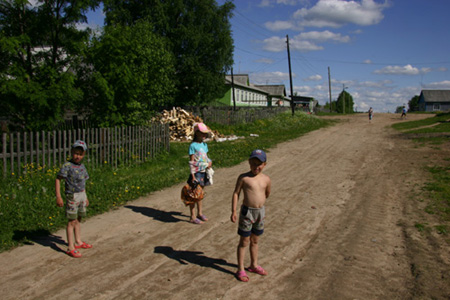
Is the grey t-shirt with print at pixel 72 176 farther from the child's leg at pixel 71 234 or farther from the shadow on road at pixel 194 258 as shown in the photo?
the shadow on road at pixel 194 258

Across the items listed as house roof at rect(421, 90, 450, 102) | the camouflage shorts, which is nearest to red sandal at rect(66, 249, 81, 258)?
the camouflage shorts

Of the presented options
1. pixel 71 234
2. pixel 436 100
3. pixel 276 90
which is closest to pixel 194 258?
pixel 71 234

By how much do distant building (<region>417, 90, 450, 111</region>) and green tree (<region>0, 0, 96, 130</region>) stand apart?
338 ft

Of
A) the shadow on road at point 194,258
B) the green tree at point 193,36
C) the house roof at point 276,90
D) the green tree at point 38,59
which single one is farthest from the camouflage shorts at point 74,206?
the house roof at point 276,90

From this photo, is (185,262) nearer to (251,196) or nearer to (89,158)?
(251,196)

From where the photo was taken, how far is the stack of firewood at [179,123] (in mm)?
21281

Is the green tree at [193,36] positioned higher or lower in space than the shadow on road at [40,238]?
higher

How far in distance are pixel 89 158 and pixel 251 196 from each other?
7.69m

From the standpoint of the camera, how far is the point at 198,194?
6.52m

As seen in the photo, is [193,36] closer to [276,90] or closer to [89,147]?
[89,147]

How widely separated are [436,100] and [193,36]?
280 feet

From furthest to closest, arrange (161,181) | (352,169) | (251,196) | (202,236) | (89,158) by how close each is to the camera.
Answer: (352,169), (89,158), (161,181), (202,236), (251,196)

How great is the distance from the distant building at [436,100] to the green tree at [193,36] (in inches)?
3113

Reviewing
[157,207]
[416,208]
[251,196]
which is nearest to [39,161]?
[157,207]
